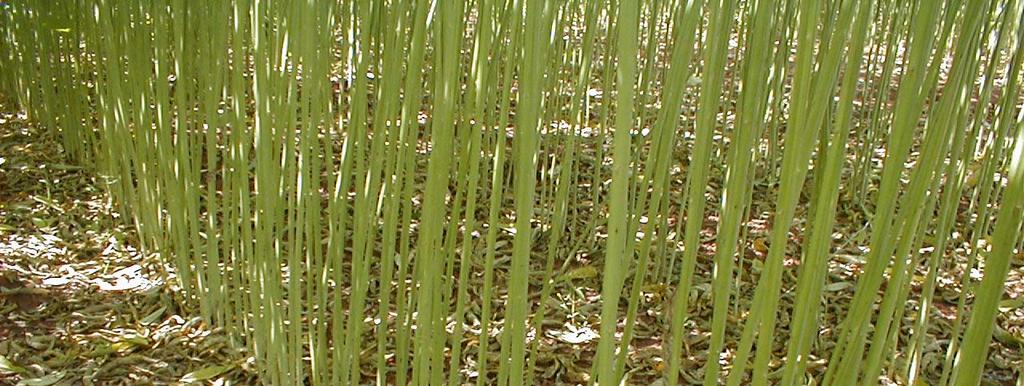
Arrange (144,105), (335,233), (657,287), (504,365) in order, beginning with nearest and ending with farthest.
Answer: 1. (504,365)
2. (335,233)
3. (144,105)
4. (657,287)

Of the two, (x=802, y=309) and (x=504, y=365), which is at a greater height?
(x=802, y=309)

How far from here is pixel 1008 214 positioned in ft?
1.62

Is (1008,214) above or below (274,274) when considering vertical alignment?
above

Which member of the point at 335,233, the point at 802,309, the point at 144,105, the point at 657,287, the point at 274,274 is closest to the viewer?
the point at 802,309

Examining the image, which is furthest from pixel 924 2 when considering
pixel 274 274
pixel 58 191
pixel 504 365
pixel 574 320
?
pixel 58 191

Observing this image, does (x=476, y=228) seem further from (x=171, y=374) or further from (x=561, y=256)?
(x=171, y=374)

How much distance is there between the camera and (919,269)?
182cm

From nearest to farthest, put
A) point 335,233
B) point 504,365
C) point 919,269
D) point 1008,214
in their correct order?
1. point 1008,214
2. point 504,365
3. point 335,233
4. point 919,269

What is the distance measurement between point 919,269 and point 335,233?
4.13ft

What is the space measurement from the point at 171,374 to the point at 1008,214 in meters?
1.27

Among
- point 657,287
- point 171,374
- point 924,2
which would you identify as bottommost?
point 171,374

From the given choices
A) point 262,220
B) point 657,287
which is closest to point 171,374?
point 262,220

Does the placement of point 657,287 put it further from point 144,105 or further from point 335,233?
point 144,105

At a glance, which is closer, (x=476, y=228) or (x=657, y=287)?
(x=657, y=287)
